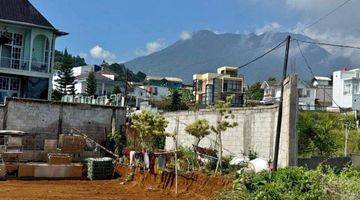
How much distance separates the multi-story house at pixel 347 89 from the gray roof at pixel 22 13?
126ft

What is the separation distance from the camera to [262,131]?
1770 cm

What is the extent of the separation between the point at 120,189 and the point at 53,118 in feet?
29.4

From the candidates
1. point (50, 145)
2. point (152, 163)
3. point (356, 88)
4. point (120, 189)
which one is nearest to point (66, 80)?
point (356, 88)

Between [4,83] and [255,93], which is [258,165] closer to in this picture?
[4,83]

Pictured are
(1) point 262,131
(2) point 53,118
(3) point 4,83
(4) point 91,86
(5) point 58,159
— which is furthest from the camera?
(4) point 91,86

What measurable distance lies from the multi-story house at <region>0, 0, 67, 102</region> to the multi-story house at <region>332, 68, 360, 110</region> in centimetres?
3772

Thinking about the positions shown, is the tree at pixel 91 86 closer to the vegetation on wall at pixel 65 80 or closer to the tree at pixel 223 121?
the vegetation on wall at pixel 65 80

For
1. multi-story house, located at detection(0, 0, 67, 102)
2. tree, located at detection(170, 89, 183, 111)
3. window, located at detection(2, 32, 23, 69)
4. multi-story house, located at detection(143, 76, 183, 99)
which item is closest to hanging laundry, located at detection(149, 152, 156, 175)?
multi-story house, located at detection(0, 0, 67, 102)

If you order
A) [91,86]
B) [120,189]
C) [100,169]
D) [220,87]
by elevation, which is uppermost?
[220,87]

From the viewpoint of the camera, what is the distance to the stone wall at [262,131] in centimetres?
1533

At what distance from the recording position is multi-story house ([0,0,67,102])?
33906mm

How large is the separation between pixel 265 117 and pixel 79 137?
1023 cm

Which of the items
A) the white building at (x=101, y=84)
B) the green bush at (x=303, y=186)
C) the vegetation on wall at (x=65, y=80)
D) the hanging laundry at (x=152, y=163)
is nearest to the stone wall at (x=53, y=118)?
the hanging laundry at (x=152, y=163)

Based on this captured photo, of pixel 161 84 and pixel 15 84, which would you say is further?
pixel 161 84
